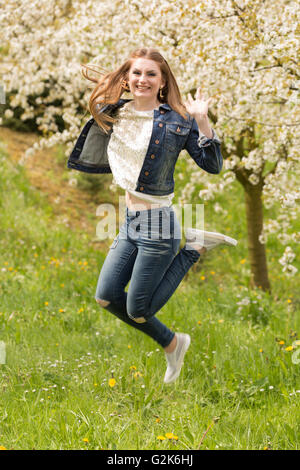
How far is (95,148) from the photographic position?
12.0 ft

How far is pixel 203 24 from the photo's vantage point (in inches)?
179

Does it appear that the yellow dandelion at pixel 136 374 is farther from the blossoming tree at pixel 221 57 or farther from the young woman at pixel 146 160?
the blossoming tree at pixel 221 57

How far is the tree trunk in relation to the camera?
6348mm

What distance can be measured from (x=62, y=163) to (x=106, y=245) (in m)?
3.26

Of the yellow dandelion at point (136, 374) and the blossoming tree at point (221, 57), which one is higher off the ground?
the blossoming tree at point (221, 57)

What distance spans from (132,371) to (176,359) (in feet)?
1.45

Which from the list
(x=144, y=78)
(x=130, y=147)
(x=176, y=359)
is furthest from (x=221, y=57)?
(x=176, y=359)

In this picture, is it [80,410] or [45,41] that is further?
[45,41]

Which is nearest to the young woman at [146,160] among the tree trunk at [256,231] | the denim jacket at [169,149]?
the denim jacket at [169,149]

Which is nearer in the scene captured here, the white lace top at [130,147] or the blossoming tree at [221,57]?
the white lace top at [130,147]

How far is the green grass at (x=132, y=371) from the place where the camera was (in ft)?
10.4

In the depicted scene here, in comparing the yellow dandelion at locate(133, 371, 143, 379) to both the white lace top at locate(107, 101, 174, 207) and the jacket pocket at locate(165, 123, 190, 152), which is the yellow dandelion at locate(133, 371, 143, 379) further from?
the jacket pocket at locate(165, 123, 190, 152)
